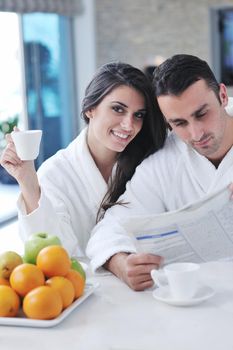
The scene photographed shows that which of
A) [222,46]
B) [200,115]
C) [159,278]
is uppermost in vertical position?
[222,46]

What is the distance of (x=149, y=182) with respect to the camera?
2.08 m

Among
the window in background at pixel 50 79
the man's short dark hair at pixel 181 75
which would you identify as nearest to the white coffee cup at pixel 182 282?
the man's short dark hair at pixel 181 75

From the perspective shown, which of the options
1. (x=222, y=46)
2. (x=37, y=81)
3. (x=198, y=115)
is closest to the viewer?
(x=198, y=115)

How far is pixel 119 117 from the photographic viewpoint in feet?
6.94

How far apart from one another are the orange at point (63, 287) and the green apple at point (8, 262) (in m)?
0.10

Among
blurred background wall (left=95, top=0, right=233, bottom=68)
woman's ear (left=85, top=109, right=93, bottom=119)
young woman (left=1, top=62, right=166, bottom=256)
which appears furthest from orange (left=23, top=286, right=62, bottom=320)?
blurred background wall (left=95, top=0, right=233, bottom=68)

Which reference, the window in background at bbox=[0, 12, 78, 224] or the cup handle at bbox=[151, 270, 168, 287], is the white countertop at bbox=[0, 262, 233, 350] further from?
the window in background at bbox=[0, 12, 78, 224]

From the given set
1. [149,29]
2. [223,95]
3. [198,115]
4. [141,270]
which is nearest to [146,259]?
[141,270]

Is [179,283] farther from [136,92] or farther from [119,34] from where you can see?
[119,34]

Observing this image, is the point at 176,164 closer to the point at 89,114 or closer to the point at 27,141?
the point at 89,114

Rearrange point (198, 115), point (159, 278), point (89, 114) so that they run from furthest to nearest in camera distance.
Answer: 1. point (89, 114)
2. point (198, 115)
3. point (159, 278)

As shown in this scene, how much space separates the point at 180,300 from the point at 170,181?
0.79 metres

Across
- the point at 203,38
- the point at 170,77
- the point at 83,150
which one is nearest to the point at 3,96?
the point at 203,38

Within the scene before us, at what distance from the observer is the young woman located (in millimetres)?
2031
